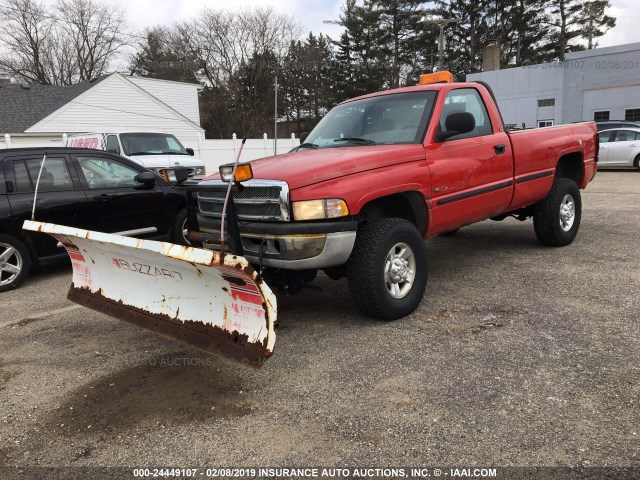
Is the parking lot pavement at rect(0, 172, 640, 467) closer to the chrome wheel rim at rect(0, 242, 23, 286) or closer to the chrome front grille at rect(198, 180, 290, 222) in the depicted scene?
the chrome wheel rim at rect(0, 242, 23, 286)

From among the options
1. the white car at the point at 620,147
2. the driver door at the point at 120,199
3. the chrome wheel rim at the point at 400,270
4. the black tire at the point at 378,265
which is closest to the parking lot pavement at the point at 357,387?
the black tire at the point at 378,265

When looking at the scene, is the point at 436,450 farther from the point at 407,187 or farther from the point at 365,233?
the point at 407,187

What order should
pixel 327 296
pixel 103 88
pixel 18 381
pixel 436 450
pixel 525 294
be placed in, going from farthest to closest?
pixel 103 88 < pixel 327 296 < pixel 525 294 < pixel 18 381 < pixel 436 450

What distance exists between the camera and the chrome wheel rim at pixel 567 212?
6449 mm

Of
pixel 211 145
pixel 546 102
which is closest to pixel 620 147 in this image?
pixel 546 102

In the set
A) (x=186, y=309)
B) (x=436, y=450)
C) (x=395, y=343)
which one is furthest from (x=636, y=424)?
(x=186, y=309)

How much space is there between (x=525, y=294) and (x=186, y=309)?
123 inches

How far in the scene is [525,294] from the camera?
4797mm

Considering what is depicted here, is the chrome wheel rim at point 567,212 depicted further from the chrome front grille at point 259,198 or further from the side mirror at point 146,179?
the side mirror at point 146,179

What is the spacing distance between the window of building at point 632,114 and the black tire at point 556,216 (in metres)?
25.5

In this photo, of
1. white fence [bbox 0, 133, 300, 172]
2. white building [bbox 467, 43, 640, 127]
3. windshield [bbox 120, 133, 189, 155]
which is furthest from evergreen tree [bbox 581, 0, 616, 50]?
windshield [bbox 120, 133, 189, 155]

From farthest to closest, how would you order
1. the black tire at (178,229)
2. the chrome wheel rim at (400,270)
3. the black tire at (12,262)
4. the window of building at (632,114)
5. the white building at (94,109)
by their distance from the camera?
the window of building at (632,114), the white building at (94,109), the black tire at (178,229), the black tire at (12,262), the chrome wheel rim at (400,270)

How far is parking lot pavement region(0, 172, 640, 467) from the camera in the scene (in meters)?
2.58

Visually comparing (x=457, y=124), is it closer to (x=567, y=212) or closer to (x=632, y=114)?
(x=567, y=212)
